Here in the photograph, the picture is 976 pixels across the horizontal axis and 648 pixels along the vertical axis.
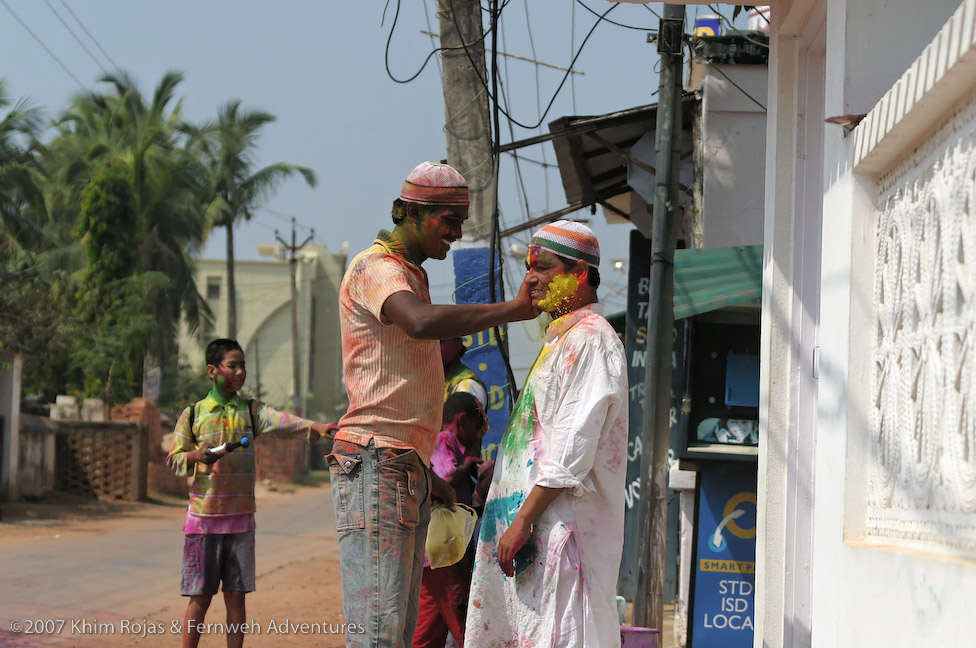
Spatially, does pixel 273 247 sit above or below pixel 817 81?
above

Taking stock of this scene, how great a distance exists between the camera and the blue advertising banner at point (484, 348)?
8.31 metres

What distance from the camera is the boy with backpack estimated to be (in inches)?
228

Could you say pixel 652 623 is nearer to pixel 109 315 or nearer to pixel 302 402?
pixel 109 315

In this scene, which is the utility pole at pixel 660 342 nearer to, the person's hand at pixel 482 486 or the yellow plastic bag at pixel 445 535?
the person's hand at pixel 482 486

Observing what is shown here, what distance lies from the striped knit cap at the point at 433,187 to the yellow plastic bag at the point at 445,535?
1219 millimetres

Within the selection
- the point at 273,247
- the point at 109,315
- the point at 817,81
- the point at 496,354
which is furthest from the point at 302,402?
the point at 817,81

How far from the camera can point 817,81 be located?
491 centimetres

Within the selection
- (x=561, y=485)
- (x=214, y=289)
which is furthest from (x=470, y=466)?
(x=214, y=289)

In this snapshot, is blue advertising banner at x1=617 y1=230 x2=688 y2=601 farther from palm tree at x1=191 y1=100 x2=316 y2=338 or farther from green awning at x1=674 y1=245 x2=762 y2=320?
palm tree at x1=191 y1=100 x2=316 y2=338

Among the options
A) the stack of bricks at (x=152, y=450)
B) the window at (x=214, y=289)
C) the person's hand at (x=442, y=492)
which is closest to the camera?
the person's hand at (x=442, y=492)

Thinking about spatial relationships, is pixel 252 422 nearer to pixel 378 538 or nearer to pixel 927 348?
pixel 378 538

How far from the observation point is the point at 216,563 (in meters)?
5.84

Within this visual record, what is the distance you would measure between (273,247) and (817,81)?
60.8 metres

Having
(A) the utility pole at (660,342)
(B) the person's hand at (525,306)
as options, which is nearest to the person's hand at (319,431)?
(B) the person's hand at (525,306)
